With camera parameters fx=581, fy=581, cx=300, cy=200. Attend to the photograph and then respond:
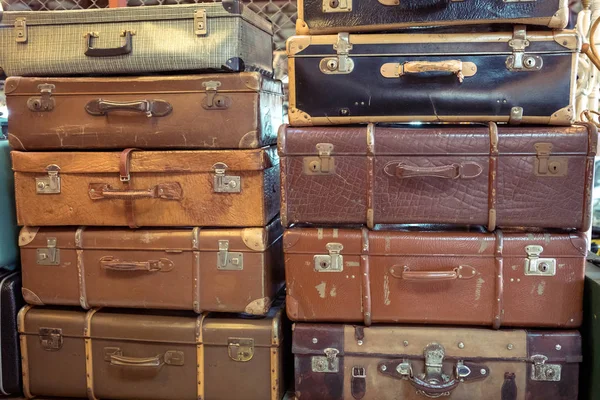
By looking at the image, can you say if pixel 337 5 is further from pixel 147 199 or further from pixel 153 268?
pixel 153 268

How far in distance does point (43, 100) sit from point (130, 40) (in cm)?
46

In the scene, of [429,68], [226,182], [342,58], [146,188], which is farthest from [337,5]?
[146,188]

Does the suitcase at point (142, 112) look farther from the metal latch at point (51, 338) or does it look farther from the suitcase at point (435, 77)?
the metal latch at point (51, 338)

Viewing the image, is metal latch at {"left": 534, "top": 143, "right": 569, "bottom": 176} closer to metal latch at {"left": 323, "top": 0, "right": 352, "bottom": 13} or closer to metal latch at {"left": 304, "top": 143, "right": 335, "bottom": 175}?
metal latch at {"left": 304, "top": 143, "right": 335, "bottom": 175}

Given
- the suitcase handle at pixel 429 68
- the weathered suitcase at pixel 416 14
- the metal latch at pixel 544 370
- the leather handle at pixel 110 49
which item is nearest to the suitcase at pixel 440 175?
the suitcase handle at pixel 429 68

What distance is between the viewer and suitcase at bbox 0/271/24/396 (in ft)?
8.39

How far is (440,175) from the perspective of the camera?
2.16 m

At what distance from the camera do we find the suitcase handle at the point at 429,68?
83.6 inches

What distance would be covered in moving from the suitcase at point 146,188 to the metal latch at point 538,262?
1.04 meters

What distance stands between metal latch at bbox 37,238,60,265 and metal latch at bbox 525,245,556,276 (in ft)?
6.35

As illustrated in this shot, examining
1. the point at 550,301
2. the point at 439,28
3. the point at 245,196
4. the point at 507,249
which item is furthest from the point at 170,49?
the point at 550,301

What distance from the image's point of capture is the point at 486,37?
7.13ft

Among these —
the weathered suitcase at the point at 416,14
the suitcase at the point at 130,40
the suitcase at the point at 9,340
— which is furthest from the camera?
the suitcase at the point at 9,340

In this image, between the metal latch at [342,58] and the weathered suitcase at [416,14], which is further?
the metal latch at [342,58]
